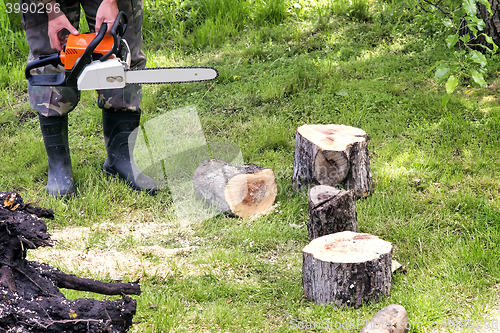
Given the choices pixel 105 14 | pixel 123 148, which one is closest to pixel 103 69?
pixel 105 14

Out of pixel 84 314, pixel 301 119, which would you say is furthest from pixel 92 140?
pixel 84 314

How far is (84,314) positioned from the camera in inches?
61.7

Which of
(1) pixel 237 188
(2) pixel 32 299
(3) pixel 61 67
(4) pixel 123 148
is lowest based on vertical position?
(1) pixel 237 188

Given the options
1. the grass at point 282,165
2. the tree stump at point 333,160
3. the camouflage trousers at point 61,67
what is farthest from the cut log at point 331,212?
the camouflage trousers at point 61,67

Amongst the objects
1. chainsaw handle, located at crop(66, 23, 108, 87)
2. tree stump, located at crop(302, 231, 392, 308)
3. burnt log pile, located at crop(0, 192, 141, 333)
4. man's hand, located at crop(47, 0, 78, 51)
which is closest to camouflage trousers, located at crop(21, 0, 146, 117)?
man's hand, located at crop(47, 0, 78, 51)

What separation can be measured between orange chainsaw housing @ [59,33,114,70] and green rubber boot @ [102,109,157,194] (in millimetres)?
894

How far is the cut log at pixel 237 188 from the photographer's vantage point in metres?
3.26

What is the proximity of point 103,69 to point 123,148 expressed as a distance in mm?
1250

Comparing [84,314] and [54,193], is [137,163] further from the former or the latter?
[84,314]

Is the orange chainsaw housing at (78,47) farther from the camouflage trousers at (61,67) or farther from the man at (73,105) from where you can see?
the camouflage trousers at (61,67)

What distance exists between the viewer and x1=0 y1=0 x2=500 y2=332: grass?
2.38 metres

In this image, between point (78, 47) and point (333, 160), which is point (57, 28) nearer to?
point (78, 47)

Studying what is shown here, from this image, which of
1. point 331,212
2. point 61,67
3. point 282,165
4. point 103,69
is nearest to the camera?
point 103,69

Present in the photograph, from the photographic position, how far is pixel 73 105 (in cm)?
337
